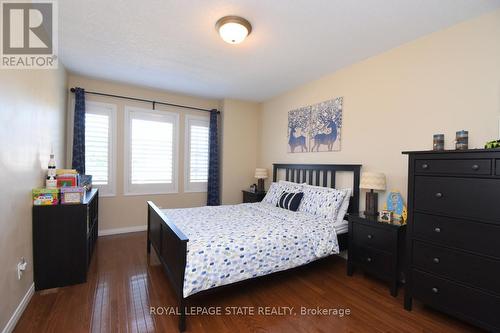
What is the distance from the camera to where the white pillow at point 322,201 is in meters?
2.82

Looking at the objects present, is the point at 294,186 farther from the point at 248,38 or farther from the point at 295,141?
the point at 248,38

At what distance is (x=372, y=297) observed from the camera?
2.18 metres

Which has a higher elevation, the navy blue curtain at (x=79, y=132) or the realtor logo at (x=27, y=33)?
the realtor logo at (x=27, y=33)

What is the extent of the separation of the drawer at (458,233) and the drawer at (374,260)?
449 millimetres

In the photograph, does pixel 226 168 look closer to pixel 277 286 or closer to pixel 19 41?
pixel 277 286

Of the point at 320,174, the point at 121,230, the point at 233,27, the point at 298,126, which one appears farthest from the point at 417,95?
the point at 121,230

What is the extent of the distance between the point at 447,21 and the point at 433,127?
949mm

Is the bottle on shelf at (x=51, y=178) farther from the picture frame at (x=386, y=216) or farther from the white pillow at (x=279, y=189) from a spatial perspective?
the picture frame at (x=386, y=216)

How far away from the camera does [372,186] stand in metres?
2.47

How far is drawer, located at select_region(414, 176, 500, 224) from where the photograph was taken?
1.57 meters

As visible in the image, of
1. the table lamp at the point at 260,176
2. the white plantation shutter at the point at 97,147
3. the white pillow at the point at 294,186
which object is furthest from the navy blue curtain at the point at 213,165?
the white plantation shutter at the point at 97,147

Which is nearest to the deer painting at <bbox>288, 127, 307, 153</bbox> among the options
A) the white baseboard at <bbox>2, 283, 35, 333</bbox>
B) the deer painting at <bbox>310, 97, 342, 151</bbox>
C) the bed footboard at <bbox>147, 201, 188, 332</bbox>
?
the deer painting at <bbox>310, 97, 342, 151</bbox>

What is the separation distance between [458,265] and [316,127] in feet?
7.62

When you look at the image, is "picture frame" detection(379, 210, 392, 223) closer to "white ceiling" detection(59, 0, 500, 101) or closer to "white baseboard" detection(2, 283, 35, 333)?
"white ceiling" detection(59, 0, 500, 101)
